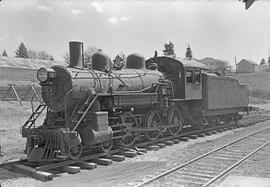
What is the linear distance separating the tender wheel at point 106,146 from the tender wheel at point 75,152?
0.83 meters

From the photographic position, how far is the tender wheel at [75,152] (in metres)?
9.12

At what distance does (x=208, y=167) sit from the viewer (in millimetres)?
8891

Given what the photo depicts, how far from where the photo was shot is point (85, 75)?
34.0 ft

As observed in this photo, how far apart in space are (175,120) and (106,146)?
4.90m

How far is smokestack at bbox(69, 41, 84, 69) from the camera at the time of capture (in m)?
10.5

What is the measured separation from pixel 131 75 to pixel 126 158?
3348 millimetres

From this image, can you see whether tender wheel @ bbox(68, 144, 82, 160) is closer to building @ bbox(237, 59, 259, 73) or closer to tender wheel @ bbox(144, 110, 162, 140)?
tender wheel @ bbox(144, 110, 162, 140)

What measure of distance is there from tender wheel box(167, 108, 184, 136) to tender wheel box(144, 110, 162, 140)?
753mm

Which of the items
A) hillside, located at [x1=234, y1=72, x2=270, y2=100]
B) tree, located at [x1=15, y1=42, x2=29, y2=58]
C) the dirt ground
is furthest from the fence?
tree, located at [x1=15, y1=42, x2=29, y2=58]

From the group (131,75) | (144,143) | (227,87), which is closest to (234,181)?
(144,143)

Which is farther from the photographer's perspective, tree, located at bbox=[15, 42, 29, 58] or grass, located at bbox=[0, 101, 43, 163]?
tree, located at bbox=[15, 42, 29, 58]

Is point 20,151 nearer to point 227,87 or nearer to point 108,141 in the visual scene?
point 108,141

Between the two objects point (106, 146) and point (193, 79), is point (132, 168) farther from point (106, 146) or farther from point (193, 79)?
point (193, 79)

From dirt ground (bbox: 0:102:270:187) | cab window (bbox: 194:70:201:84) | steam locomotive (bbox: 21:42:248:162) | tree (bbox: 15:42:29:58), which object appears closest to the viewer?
dirt ground (bbox: 0:102:270:187)
